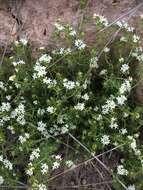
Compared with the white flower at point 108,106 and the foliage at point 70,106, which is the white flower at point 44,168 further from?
the white flower at point 108,106

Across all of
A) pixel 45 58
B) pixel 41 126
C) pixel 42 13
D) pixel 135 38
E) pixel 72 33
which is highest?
pixel 42 13

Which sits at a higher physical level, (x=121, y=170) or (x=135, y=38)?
(x=135, y=38)

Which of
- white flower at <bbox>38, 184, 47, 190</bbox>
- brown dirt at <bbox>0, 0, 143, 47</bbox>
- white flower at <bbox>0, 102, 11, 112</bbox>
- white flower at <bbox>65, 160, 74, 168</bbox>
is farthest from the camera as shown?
brown dirt at <bbox>0, 0, 143, 47</bbox>

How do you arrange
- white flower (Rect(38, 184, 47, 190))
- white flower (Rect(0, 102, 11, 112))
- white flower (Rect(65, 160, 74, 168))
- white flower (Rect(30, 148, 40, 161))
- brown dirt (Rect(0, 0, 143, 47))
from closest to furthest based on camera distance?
white flower (Rect(38, 184, 47, 190))
white flower (Rect(30, 148, 40, 161))
white flower (Rect(65, 160, 74, 168))
white flower (Rect(0, 102, 11, 112))
brown dirt (Rect(0, 0, 143, 47))

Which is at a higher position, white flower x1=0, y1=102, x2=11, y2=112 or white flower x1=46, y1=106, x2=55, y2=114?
white flower x1=0, y1=102, x2=11, y2=112

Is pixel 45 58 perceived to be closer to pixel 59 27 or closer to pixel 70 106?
pixel 59 27

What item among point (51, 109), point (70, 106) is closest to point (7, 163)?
point (51, 109)

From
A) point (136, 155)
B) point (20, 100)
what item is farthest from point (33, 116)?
point (136, 155)

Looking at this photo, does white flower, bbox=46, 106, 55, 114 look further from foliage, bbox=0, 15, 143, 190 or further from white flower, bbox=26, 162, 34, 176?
white flower, bbox=26, 162, 34, 176

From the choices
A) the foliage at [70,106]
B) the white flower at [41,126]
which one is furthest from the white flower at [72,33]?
the white flower at [41,126]

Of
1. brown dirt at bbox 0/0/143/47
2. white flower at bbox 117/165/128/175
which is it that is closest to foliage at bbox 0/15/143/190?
white flower at bbox 117/165/128/175

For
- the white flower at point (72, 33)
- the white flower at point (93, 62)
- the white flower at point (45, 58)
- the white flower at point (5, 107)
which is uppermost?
the white flower at point (72, 33)

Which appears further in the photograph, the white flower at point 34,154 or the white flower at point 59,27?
the white flower at point 59,27
